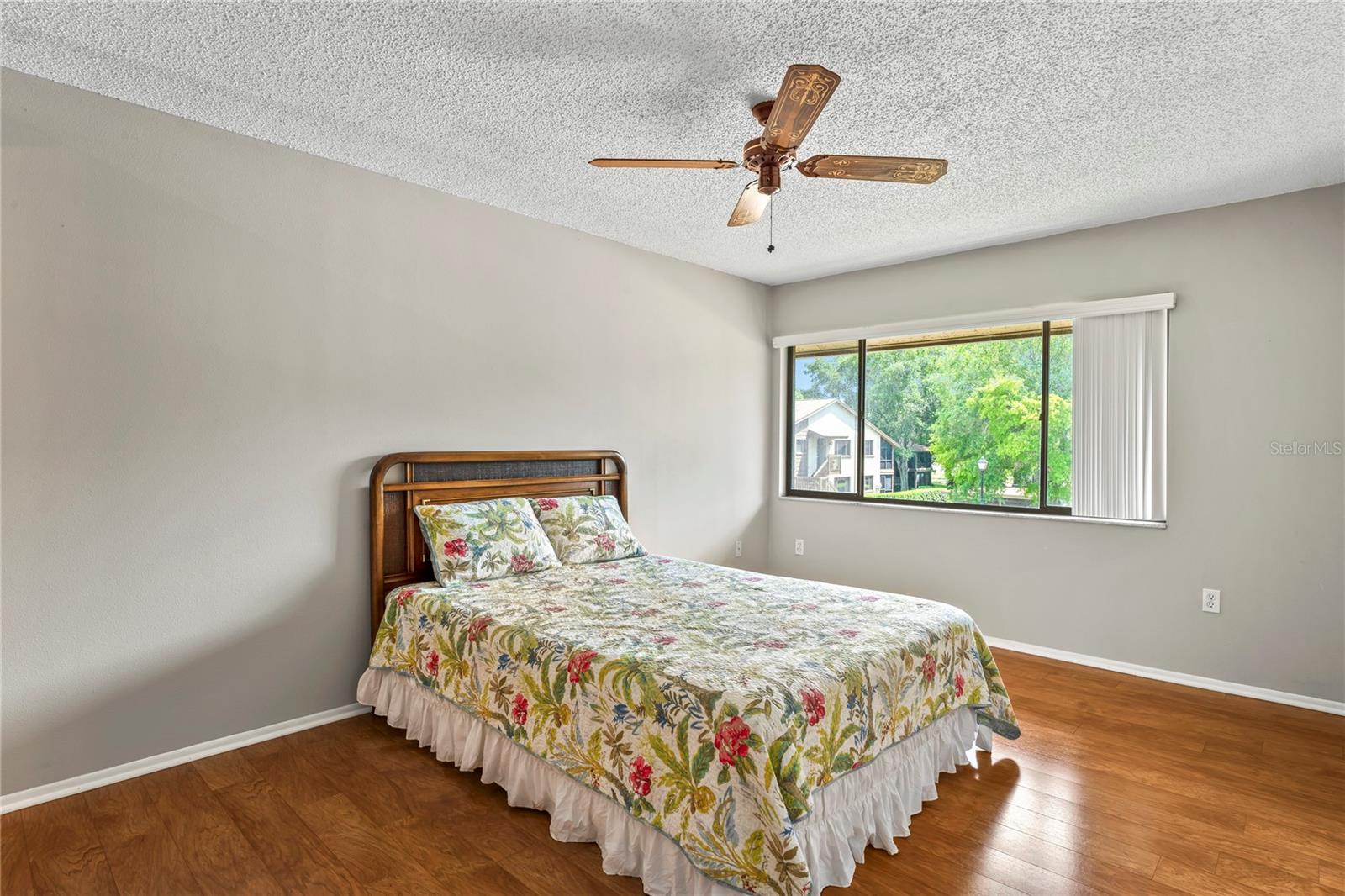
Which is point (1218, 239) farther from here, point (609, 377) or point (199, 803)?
point (199, 803)

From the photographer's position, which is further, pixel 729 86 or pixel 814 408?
pixel 814 408

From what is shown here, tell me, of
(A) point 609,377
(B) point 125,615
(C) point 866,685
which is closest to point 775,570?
(A) point 609,377

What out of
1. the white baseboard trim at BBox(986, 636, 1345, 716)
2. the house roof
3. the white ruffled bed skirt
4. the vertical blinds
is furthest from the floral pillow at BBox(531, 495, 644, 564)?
the vertical blinds

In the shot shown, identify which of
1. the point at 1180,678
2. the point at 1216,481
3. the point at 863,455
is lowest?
the point at 1180,678

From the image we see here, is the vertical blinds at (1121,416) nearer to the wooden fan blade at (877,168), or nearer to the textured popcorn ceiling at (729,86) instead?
the textured popcorn ceiling at (729,86)

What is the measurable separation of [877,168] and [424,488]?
235 centimetres

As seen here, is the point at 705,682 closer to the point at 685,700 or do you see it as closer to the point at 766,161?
the point at 685,700

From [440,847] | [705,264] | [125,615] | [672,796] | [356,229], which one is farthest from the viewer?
[705,264]

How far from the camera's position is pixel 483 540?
317 centimetres

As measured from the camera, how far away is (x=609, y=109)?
255cm

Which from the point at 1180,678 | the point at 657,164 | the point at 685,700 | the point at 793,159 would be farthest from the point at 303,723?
the point at 1180,678

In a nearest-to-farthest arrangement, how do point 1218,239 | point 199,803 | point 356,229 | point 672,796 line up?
point 672,796, point 199,803, point 356,229, point 1218,239

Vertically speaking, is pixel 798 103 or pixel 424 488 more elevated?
pixel 798 103

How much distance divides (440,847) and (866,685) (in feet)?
4.50
